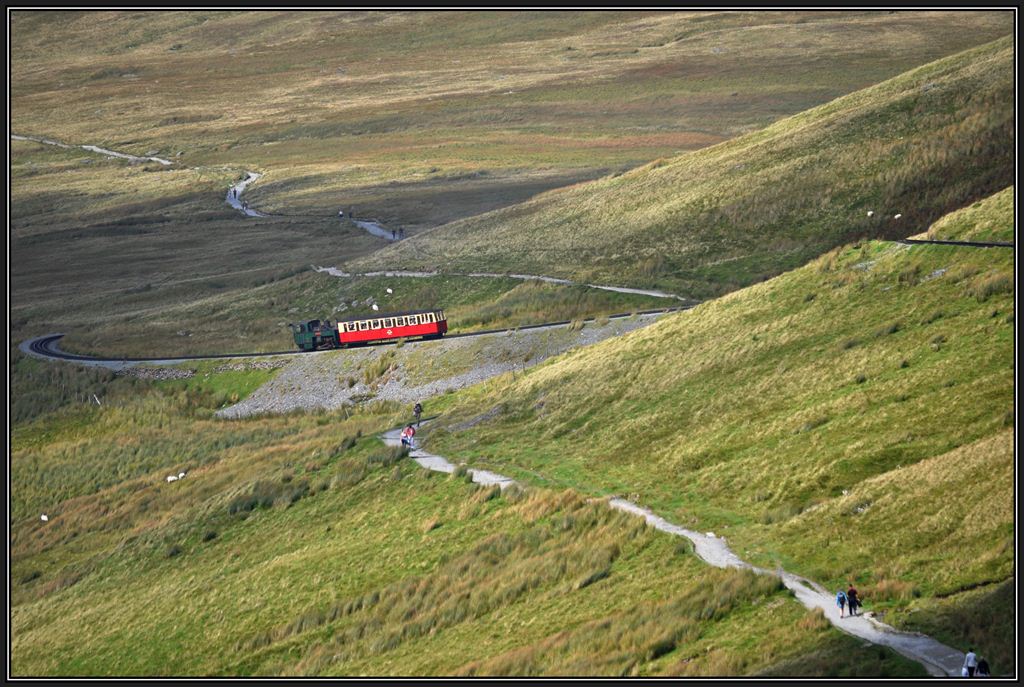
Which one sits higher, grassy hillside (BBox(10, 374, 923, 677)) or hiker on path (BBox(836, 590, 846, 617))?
hiker on path (BBox(836, 590, 846, 617))

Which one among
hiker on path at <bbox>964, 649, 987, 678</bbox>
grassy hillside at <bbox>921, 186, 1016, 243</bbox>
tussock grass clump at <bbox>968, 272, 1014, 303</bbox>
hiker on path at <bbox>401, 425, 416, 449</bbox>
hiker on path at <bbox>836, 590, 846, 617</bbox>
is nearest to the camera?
hiker on path at <bbox>964, 649, 987, 678</bbox>

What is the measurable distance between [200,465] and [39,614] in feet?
49.9

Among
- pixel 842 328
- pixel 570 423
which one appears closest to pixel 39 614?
pixel 570 423

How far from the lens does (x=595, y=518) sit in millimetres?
41219

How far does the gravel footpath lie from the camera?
72.6 meters

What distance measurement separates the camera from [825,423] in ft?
146

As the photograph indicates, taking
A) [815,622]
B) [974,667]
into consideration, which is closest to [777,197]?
[815,622]

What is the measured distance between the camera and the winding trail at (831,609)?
27594 mm

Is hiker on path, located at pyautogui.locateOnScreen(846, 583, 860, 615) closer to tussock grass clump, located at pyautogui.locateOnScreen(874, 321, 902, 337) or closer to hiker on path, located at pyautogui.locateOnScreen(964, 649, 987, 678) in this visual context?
hiker on path, located at pyautogui.locateOnScreen(964, 649, 987, 678)

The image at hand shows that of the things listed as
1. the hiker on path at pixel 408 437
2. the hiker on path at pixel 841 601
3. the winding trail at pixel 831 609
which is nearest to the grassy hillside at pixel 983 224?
the hiker on path at pixel 408 437

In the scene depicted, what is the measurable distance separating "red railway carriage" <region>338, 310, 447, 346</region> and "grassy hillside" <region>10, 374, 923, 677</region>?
459 inches

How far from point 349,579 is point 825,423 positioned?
16.3m

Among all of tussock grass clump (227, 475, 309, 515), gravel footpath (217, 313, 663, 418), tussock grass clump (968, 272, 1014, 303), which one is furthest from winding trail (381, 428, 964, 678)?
gravel footpath (217, 313, 663, 418)

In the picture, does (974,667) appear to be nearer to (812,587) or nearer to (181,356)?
(812,587)
